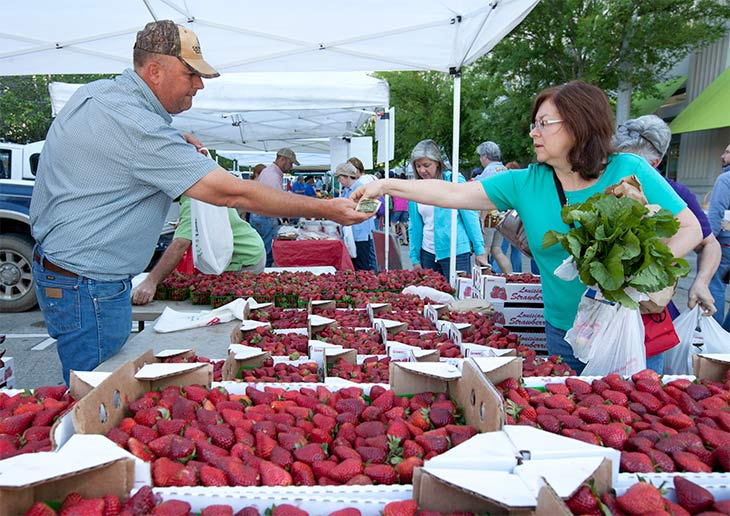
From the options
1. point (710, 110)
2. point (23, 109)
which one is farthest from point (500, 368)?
point (23, 109)

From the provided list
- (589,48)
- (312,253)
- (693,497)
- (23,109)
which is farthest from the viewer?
(23,109)

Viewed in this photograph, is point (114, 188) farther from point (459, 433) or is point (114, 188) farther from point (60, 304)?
point (459, 433)

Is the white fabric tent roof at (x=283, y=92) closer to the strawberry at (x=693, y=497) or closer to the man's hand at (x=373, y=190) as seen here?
the man's hand at (x=373, y=190)

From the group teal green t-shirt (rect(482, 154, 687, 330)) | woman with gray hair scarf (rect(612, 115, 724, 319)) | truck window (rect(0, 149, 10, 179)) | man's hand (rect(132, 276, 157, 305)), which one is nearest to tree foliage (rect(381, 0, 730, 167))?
woman with gray hair scarf (rect(612, 115, 724, 319))

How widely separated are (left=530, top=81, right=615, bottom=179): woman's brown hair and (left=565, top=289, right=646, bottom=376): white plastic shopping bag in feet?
2.01

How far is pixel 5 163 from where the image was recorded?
8.55 meters

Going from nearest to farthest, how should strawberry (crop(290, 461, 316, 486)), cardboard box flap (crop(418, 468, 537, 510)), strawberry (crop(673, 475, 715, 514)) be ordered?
cardboard box flap (crop(418, 468, 537, 510)), strawberry (crop(673, 475, 715, 514)), strawberry (crop(290, 461, 316, 486))

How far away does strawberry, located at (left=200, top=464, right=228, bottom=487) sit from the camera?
1.30m

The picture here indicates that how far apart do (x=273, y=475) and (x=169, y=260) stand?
337 cm

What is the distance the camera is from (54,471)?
1129 mm

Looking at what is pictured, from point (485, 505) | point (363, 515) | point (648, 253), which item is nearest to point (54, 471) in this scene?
point (363, 515)

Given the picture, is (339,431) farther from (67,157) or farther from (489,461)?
(67,157)

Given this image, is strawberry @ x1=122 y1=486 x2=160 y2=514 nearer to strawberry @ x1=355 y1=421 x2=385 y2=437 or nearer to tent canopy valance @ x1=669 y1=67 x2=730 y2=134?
strawberry @ x1=355 y1=421 x2=385 y2=437

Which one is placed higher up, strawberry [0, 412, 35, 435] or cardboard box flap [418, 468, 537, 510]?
cardboard box flap [418, 468, 537, 510]
